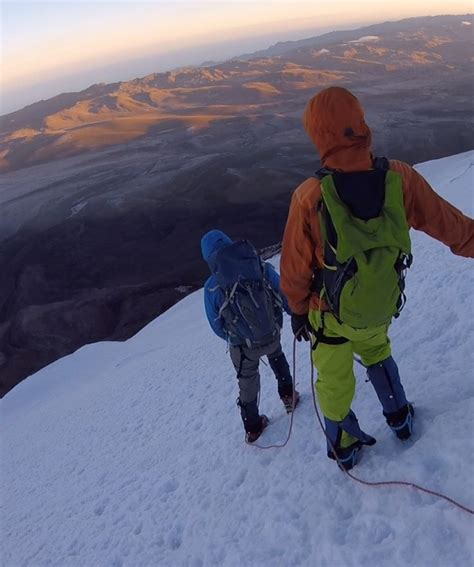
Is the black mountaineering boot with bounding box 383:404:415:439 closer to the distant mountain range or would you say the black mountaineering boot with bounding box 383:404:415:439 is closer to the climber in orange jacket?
the climber in orange jacket

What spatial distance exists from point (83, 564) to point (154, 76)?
92.8 m

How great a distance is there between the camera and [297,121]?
46844 mm

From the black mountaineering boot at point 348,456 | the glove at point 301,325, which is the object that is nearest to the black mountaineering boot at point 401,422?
the black mountaineering boot at point 348,456

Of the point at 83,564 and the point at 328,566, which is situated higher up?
the point at 328,566

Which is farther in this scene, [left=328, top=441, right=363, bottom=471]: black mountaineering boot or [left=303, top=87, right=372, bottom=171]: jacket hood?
[left=328, top=441, right=363, bottom=471]: black mountaineering boot

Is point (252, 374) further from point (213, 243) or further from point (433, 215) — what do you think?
point (433, 215)

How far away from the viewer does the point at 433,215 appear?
7.59ft

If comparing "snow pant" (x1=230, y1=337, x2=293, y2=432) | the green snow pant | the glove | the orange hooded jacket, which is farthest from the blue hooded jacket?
the orange hooded jacket

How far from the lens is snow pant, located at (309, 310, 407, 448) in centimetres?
254

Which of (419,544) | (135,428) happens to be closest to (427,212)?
(419,544)

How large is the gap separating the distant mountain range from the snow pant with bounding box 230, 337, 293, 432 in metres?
50.7

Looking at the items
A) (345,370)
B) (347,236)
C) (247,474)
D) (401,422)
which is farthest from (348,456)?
(347,236)

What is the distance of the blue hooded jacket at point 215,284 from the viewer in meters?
3.22

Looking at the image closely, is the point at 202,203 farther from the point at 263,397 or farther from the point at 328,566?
the point at 328,566
